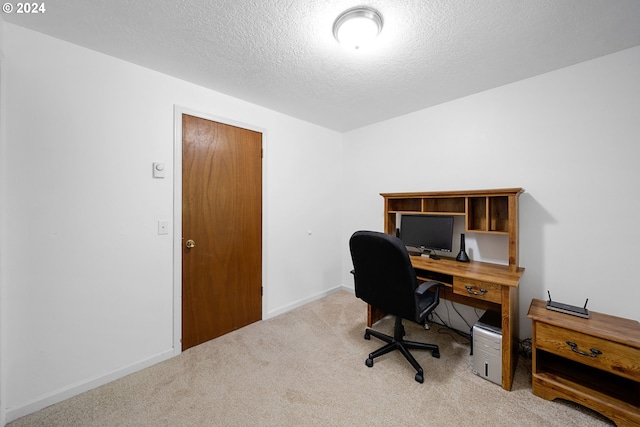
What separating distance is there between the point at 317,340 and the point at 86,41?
2982mm

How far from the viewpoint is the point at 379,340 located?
90.9 inches

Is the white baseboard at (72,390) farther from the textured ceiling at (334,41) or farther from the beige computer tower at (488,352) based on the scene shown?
the beige computer tower at (488,352)

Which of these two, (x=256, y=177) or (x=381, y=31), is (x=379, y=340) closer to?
(x=256, y=177)

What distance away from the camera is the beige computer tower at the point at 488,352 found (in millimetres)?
1703

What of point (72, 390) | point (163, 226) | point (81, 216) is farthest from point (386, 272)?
point (72, 390)

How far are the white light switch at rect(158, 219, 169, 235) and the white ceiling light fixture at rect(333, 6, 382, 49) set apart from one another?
1955 mm

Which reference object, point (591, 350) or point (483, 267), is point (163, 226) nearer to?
point (483, 267)

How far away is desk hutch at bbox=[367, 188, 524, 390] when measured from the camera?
1.69 meters

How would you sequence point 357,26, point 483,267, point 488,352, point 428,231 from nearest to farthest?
point 357,26 → point 488,352 → point 483,267 → point 428,231

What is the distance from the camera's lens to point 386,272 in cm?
177

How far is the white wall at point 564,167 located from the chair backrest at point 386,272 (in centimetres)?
116

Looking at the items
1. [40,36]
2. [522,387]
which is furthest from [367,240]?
[40,36]

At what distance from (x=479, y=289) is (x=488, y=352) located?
0.45 m

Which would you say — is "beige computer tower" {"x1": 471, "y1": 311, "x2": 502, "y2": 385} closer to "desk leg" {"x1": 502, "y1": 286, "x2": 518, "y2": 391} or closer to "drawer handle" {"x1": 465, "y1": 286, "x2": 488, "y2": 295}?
"desk leg" {"x1": 502, "y1": 286, "x2": 518, "y2": 391}
